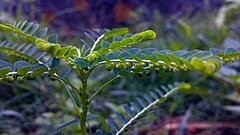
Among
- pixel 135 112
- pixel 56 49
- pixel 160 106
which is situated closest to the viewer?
pixel 56 49

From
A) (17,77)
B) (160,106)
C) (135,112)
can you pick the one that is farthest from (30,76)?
(160,106)

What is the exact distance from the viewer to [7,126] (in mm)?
1283

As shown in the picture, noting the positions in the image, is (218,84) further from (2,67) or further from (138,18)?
(138,18)

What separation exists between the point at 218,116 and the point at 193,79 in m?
0.25

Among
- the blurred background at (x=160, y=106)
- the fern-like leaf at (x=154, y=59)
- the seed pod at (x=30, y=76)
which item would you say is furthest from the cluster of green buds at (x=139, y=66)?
the blurred background at (x=160, y=106)

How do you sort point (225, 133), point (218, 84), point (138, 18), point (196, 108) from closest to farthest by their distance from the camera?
point (225, 133), point (196, 108), point (218, 84), point (138, 18)

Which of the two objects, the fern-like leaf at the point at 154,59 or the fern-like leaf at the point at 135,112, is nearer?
the fern-like leaf at the point at 154,59

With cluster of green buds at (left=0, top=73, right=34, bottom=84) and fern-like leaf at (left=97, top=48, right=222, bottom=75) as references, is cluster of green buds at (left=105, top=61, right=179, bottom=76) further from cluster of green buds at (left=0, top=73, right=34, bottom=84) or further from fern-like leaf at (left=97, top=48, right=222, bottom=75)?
cluster of green buds at (left=0, top=73, right=34, bottom=84)

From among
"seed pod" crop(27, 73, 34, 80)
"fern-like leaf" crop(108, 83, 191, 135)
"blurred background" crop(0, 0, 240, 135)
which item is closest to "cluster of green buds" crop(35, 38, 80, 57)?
"seed pod" crop(27, 73, 34, 80)

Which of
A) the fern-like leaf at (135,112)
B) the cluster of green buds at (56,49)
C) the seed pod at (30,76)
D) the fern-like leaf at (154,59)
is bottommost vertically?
the fern-like leaf at (135,112)

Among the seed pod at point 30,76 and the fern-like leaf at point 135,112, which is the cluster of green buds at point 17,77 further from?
the fern-like leaf at point 135,112

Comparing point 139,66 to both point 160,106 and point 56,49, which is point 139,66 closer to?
point 56,49

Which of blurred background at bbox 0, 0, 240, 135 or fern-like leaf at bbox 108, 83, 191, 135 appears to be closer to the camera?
fern-like leaf at bbox 108, 83, 191, 135

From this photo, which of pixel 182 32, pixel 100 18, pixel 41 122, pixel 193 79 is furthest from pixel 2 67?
pixel 100 18
